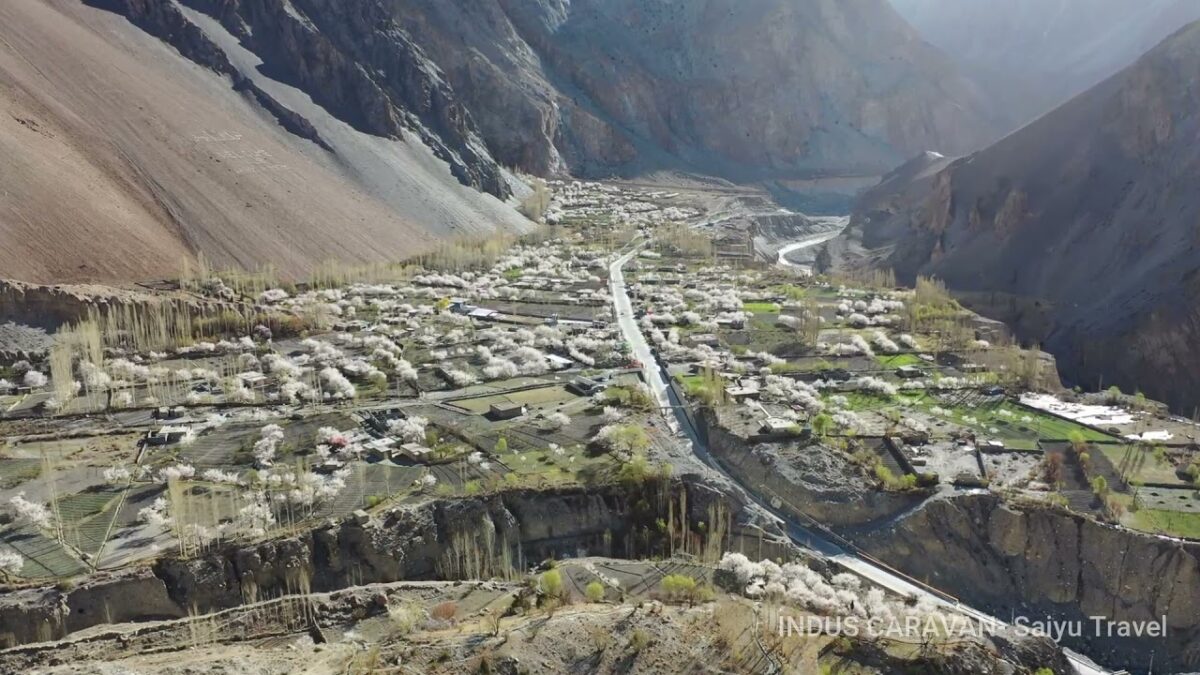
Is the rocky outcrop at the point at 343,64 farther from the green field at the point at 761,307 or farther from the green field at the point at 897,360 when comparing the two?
the green field at the point at 897,360

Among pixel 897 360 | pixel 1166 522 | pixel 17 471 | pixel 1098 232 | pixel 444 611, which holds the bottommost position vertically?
pixel 1166 522

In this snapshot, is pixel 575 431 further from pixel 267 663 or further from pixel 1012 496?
pixel 267 663

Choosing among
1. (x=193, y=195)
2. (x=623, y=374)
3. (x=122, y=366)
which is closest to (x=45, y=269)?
(x=122, y=366)

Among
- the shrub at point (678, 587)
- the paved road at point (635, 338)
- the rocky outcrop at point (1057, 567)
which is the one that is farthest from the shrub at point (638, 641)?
the paved road at point (635, 338)

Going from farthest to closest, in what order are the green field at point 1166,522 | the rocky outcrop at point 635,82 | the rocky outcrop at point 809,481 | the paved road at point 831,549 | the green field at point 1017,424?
the rocky outcrop at point 635,82
the green field at point 1017,424
the rocky outcrop at point 809,481
the green field at point 1166,522
the paved road at point 831,549

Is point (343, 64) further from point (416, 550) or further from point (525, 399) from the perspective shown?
point (416, 550)

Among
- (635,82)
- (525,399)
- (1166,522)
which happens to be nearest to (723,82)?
(635,82)
